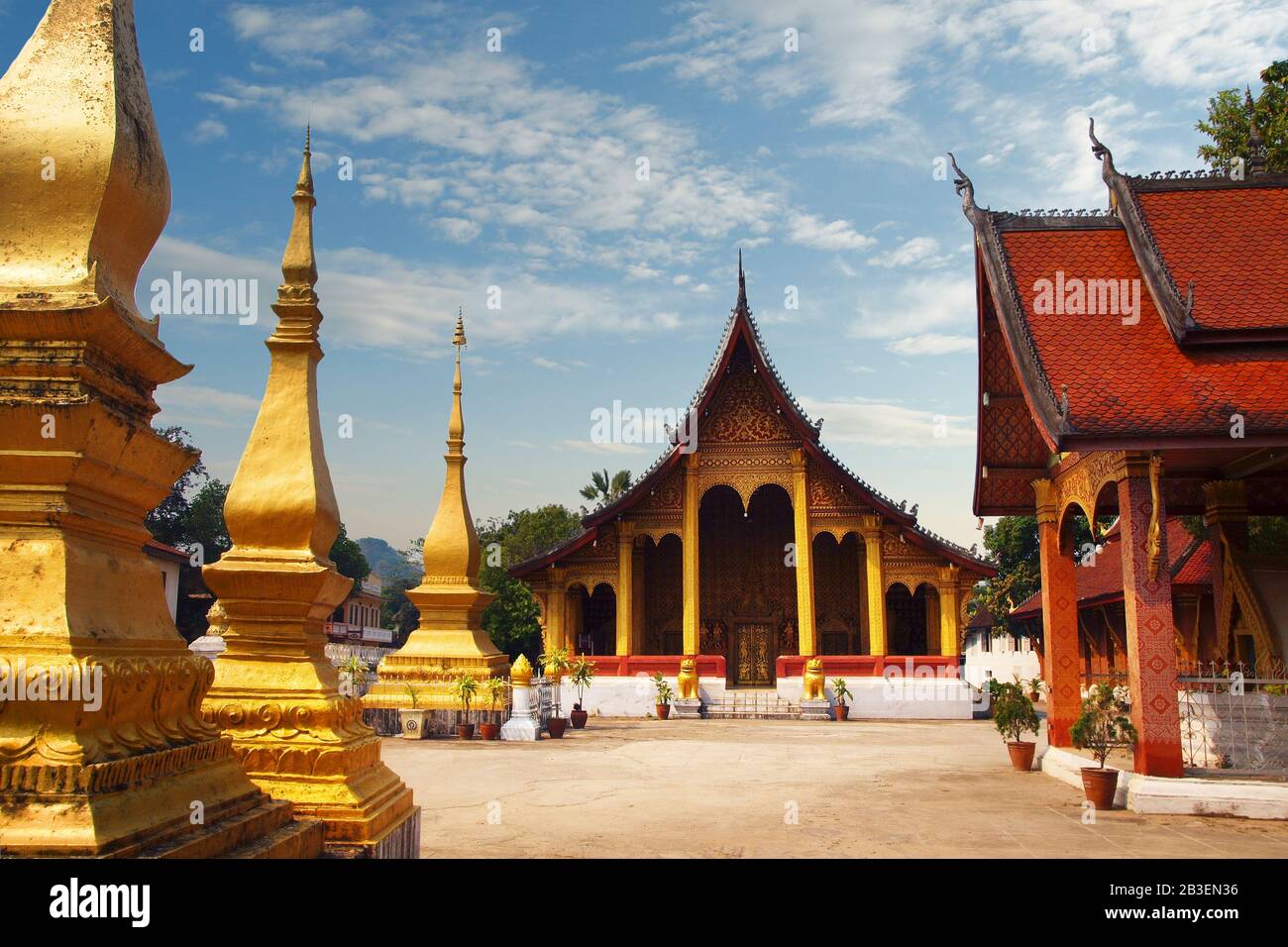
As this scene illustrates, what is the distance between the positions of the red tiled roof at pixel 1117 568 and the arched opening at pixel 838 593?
466 centimetres

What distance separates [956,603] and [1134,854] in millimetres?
17848

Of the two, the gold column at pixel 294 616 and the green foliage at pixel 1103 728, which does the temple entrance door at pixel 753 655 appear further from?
the gold column at pixel 294 616

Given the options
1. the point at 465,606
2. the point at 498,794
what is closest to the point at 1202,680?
the point at 498,794

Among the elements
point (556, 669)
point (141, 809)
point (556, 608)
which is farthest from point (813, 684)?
point (141, 809)

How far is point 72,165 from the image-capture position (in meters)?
2.89

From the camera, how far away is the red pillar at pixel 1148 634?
8.22 m

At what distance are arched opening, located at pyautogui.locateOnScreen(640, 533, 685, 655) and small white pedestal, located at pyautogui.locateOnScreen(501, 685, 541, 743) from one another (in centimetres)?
1029

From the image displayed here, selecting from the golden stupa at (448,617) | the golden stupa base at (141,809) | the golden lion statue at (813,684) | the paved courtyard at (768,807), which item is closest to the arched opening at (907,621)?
the golden lion statue at (813,684)

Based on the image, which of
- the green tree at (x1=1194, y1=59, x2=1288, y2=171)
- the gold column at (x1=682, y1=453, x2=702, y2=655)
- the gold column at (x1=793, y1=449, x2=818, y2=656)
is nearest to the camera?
the green tree at (x1=1194, y1=59, x2=1288, y2=171)

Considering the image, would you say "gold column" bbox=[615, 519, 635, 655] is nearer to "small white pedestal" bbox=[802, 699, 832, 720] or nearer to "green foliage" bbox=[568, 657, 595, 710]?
"green foliage" bbox=[568, 657, 595, 710]

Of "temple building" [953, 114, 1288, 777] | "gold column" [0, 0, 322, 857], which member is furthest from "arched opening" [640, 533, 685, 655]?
"gold column" [0, 0, 322, 857]

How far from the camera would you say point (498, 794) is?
8773mm

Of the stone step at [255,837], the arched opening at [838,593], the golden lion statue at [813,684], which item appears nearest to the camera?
the stone step at [255,837]

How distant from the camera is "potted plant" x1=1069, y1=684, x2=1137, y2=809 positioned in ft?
26.8
